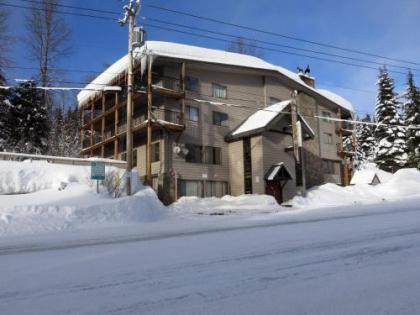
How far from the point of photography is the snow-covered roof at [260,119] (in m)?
29.7

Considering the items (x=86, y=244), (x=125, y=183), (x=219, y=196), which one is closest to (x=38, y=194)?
(x=125, y=183)

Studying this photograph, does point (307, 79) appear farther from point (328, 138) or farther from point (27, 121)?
point (27, 121)

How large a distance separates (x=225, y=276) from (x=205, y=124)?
25.5 metres

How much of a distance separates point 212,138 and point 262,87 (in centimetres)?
768

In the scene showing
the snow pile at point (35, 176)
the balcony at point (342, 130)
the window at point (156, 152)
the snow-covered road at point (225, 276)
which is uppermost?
the balcony at point (342, 130)

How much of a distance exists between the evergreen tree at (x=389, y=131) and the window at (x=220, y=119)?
22881 mm

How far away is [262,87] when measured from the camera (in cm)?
3541

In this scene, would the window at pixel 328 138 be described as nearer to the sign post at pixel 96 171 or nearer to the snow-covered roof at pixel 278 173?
the snow-covered roof at pixel 278 173

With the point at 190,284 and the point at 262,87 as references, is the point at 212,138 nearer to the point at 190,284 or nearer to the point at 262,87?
the point at 262,87

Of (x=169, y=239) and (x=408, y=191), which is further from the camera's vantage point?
(x=408, y=191)

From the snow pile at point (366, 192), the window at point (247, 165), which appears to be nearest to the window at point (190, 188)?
the window at point (247, 165)

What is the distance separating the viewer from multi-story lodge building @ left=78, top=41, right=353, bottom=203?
93.5ft

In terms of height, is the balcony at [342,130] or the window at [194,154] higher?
the balcony at [342,130]

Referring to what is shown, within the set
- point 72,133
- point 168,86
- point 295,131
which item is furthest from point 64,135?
point 295,131
